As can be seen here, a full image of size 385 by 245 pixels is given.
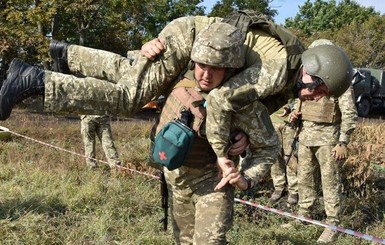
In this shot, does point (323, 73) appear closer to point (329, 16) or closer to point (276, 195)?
point (276, 195)

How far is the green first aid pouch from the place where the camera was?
2607 millimetres

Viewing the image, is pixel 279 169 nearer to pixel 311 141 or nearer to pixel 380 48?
pixel 311 141

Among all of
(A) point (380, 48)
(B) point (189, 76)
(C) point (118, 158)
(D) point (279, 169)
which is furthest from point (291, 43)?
(A) point (380, 48)

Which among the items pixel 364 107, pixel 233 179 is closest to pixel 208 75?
pixel 233 179

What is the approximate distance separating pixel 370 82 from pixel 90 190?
1672cm

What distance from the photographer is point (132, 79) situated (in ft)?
9.11

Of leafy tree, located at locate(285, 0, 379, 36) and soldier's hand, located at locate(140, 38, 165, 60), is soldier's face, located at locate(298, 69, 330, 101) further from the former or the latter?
leafy tree, located at locate(285, 0, 379, 36)

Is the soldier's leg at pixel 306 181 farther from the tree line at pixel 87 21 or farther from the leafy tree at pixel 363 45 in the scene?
the leafy tree at pixel 363 45

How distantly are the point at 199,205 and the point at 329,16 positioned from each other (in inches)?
2009

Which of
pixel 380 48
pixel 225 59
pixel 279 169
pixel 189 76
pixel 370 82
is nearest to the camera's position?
pixel 225 59

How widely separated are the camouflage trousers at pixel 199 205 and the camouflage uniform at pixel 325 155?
2496mm

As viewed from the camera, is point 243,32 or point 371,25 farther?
point 371,25

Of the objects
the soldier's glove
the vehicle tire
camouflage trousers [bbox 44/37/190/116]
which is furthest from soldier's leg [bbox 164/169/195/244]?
the vehicle tire

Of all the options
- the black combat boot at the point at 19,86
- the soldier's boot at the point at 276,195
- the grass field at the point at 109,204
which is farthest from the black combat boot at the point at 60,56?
the soldier's boot at the point at 276,195
